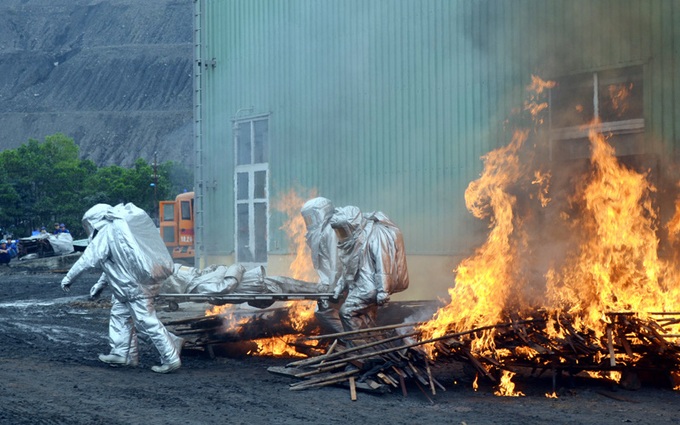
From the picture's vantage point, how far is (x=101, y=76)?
470 feet

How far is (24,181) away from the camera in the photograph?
170 ft

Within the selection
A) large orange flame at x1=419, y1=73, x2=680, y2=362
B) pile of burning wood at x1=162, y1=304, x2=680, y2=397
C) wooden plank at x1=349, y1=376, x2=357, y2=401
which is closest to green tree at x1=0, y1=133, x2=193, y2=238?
large orange flame at x1=419, y1=73, x2=680, y2=362

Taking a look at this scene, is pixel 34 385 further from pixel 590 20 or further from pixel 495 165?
pixel 590 20

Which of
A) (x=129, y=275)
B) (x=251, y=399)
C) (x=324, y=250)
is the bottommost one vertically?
(x=251, y=399)

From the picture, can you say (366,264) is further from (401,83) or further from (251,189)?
(251,189)

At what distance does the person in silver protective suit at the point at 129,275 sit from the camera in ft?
29.3

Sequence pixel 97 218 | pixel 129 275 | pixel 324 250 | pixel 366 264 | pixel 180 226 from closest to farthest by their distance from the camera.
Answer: pixel 129 275
pixel 366 264
pixel 97 218
pixel 324 250
pixel 180 226

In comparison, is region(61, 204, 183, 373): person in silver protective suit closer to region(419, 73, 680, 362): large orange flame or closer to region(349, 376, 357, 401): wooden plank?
region(349, 376, 357, 401): wooden plank

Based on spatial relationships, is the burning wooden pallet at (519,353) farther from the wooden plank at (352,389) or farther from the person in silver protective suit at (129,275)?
the person in silver protective suit at (129,275)

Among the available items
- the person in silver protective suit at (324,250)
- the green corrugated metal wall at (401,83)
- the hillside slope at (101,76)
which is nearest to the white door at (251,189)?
the green corrugated metal wall at (401,83)

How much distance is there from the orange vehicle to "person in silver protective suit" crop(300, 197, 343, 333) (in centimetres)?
1627

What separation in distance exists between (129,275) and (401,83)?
6182 mm

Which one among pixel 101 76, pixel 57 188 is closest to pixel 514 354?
pixel 57 188

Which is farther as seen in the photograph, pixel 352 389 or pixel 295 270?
pixel 295 270
